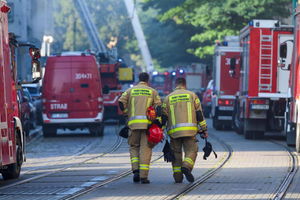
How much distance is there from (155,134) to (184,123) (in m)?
0.47

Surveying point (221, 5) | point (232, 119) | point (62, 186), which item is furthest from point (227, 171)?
point (221, 5)

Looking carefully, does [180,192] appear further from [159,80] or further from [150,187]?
[159,80]

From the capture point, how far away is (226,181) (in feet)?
47.3

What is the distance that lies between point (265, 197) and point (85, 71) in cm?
1733

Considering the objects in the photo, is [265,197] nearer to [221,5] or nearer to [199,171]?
[199,171]

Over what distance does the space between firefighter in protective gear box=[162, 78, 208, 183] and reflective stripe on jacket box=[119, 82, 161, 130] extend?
228 mm

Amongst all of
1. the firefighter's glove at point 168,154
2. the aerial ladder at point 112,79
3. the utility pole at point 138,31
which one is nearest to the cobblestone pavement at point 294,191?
the firefighter's glove at point 168,154

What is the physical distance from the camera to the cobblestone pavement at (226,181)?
12516 mm

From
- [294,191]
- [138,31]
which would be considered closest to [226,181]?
[294,191]

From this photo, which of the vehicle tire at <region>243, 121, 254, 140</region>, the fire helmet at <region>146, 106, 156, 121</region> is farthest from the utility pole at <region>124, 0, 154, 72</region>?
the fire helmet at <region>146, 106, 156, 121</region>

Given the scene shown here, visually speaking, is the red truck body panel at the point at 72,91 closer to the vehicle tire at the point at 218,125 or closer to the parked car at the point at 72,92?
the parked car at the point at 72,92

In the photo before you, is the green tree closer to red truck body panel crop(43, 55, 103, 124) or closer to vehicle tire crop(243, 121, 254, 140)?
red truck body panel crop(43, 55, 103, 124)

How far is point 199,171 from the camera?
16.3 meters

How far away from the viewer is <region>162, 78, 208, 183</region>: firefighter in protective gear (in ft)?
46.0
